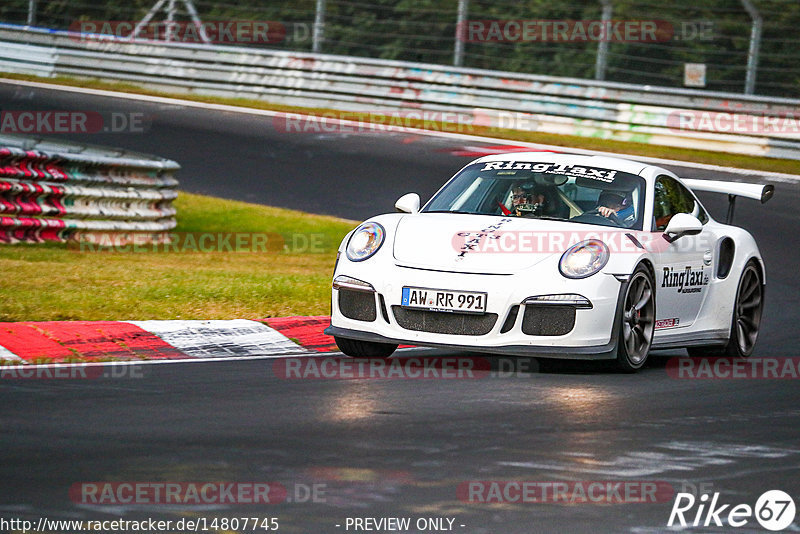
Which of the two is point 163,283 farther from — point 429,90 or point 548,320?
point 429,90

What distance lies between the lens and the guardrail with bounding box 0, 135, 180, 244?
1257cm

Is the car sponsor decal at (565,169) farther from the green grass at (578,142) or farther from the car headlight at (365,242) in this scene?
the green grass at (578,142)

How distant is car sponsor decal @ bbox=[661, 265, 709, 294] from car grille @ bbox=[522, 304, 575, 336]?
40.9 inches

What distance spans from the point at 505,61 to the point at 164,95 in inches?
243

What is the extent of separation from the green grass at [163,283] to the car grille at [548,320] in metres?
2.55

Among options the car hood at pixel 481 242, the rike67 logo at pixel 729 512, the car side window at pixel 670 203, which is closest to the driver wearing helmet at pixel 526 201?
the car hood at pixel 481 242

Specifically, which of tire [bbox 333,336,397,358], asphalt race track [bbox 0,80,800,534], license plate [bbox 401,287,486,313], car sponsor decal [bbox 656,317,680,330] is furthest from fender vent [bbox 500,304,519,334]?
car sponsor decal [bbox 656,317,680,330]

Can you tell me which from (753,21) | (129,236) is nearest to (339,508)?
(129,236)

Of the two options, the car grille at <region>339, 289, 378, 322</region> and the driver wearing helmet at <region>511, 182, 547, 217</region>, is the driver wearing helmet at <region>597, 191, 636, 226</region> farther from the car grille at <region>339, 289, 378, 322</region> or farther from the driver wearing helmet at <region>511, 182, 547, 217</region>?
the car grille at <region>339, 289, 378, 322</region>

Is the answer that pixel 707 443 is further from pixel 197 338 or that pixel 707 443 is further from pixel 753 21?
pixel 753 21

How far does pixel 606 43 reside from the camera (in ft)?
69.1

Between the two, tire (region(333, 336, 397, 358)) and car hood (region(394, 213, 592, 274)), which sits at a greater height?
car hood (region(394, 213, 592, 274))

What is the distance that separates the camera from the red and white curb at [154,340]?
25.6ft

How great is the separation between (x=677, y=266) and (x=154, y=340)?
3.19 m
